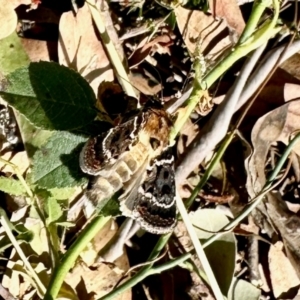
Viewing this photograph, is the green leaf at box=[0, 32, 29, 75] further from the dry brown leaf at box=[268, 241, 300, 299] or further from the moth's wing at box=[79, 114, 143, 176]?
the dry brown leaf at box=[268, 241, 300, 299]

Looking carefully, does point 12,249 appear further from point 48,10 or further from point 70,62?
point 48,10

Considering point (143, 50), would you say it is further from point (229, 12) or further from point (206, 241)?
point (206, 241)

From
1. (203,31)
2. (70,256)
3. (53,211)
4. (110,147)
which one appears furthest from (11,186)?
(203,31)

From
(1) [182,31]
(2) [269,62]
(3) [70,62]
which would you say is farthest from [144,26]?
(2) [269,62]

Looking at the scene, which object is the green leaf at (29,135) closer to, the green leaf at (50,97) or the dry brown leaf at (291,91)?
the green leaf at (50,97)

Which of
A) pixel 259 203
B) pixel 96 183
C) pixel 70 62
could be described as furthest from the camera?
pixel 259 203

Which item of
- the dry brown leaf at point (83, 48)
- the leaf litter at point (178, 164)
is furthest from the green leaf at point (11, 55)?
the dry brown leaf at point (83, 48)
